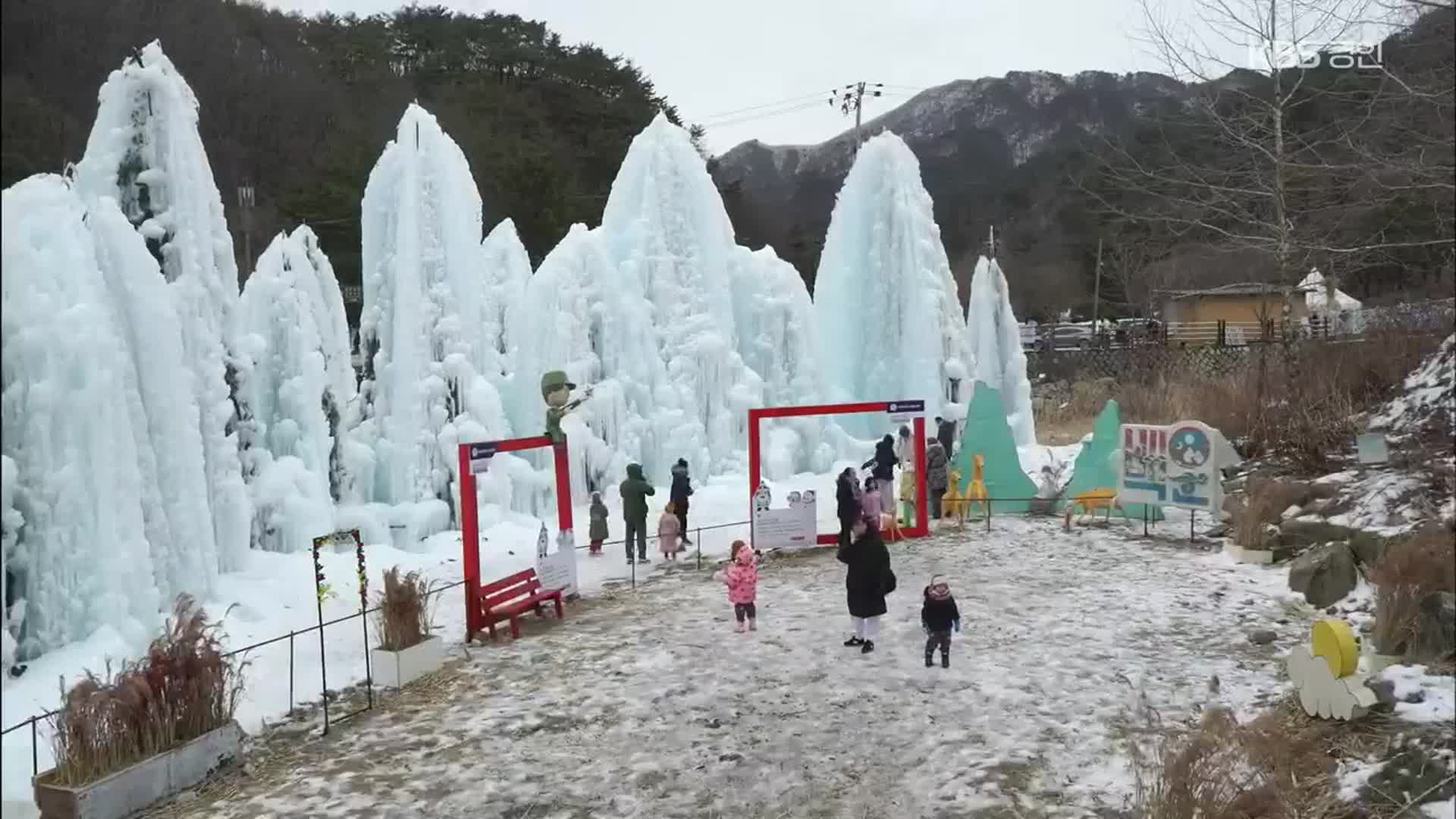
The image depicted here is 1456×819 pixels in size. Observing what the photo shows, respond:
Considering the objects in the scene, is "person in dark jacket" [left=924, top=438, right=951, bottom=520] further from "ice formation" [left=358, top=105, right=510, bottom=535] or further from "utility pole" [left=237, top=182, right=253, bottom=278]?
"utility pole" [left=237, top=182, right=253, bottom=278]

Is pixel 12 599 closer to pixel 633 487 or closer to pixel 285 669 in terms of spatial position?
pixel 285 669

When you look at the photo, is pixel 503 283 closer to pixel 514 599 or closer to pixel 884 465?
pixel 884 465

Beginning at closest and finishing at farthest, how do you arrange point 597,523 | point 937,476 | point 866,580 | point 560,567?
point 866,580 < point 560,567 < point 597,523 < point 937,476

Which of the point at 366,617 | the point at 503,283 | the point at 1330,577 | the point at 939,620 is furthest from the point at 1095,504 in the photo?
the point at 503,283

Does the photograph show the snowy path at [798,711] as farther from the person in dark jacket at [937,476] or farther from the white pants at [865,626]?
the person in dark jacket at [937,476]

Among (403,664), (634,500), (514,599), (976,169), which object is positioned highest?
(976,169)

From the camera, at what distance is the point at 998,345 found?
→ 897 inches

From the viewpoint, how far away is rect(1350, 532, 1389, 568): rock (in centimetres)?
887

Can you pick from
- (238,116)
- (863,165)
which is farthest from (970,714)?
(238,116)

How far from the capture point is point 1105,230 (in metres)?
41.4

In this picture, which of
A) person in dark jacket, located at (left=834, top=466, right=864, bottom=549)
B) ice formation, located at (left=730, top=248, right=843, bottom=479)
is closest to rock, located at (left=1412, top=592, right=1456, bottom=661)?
person in dark jacket, located at (left=834, top=466, right=864, bottom=549)

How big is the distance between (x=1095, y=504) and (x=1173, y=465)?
1694 mm

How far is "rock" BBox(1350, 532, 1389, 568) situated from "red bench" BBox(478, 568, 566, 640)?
23.8 ft

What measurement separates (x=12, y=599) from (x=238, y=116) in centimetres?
2218
